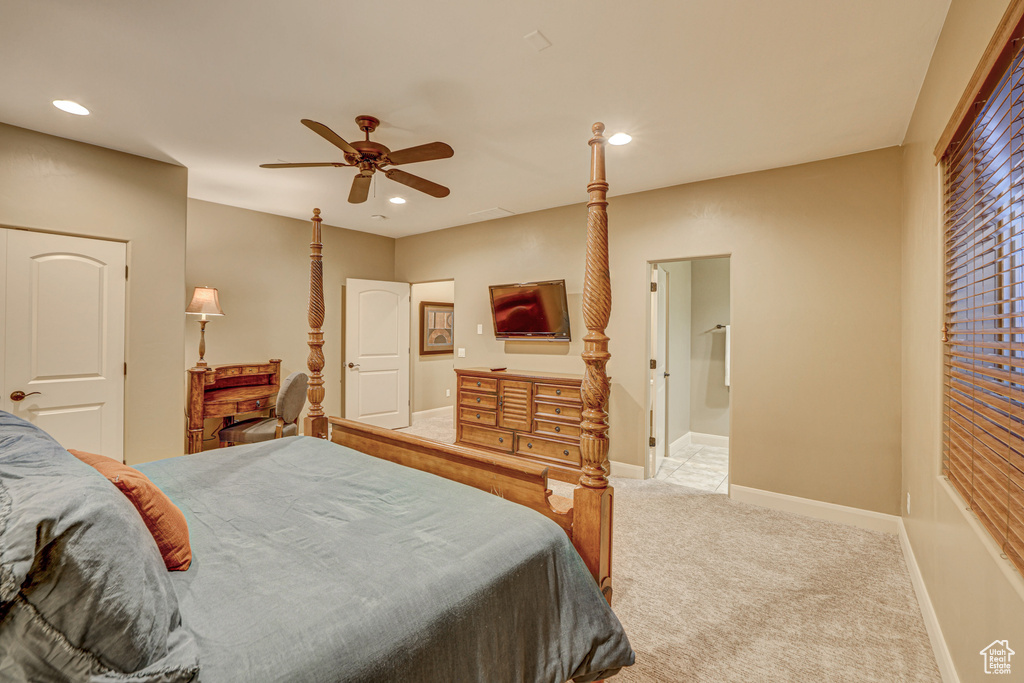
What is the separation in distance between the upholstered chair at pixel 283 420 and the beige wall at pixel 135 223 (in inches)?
15.7

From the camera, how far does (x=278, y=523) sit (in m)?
1.49

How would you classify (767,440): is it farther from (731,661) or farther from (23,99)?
(23,99)

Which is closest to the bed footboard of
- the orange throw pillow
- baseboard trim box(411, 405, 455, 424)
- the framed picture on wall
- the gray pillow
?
the orange throw pillow

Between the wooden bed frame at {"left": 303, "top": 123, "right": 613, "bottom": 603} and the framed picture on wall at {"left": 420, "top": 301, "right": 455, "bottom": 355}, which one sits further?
the framed picture on wall at {"left": 420, "top": 301, "right": 455, "bottom": 355}

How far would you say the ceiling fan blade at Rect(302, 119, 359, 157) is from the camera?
7.23 feet

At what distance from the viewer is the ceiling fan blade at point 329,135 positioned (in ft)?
7.23

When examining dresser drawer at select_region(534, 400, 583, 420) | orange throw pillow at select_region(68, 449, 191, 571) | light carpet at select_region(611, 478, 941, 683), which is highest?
orange throw pillow at select_region(68, 449, 191, 571)

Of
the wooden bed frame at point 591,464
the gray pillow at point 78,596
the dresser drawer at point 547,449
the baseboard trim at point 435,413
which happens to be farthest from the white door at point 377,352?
the gray pillow at point 78,596

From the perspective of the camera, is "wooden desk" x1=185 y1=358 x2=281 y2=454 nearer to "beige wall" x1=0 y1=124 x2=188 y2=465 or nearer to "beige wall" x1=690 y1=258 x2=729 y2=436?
"beige wall" x1=0 y1=124 x2=188 y2=465

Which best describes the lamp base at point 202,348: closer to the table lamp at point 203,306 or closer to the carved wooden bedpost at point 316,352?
the table lamp at point 203,306

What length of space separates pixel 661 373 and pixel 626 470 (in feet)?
3.46

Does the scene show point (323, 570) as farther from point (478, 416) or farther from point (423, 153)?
point (478, 416)

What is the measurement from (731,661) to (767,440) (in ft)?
6.88

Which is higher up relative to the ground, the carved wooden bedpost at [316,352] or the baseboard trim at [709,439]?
the carved wooden bedpost at [316,352]
